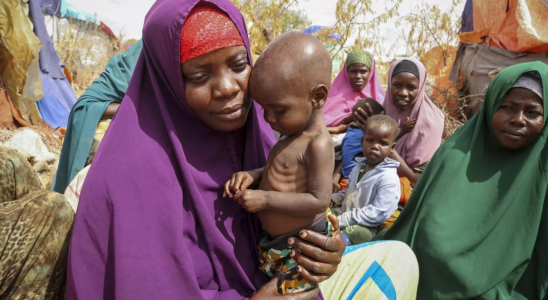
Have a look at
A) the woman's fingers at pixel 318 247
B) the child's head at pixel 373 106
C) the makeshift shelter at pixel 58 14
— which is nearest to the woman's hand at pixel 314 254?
the woman's fingers at pixel 318 247

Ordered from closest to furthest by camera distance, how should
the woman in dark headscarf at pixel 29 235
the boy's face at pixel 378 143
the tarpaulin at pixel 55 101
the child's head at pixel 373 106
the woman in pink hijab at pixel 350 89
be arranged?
1. the woman in dark headscarf at pixel 29 235
2. the boy's face at pixel 378 143
3. the child's head at pixel 373 106
4. the woman in pink hijab at pixel 350 89
5. the tarpaulin at pixel 55 101

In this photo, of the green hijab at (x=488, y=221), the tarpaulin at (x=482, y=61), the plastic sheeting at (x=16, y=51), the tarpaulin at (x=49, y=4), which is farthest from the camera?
the tarpaulin at (x=49, y=4)

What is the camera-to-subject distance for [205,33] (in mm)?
1413

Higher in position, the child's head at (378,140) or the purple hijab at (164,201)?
the purple hijab at (164,201)

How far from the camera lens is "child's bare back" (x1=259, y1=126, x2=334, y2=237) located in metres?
1.46

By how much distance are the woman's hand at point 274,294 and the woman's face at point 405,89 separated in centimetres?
333

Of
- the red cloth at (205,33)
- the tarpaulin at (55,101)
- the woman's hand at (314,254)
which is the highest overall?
the red cloth at (205,33)

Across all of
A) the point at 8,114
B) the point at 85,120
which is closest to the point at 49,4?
the point at 8,114

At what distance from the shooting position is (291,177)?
1519 mm

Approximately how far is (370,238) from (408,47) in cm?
667

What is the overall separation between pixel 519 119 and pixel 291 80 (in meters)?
1.79

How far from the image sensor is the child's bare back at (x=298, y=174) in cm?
146

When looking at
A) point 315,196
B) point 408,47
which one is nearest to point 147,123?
point 315,196

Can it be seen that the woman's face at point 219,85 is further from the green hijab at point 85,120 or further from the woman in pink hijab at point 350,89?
the woman in pink hijab at point 350,89
